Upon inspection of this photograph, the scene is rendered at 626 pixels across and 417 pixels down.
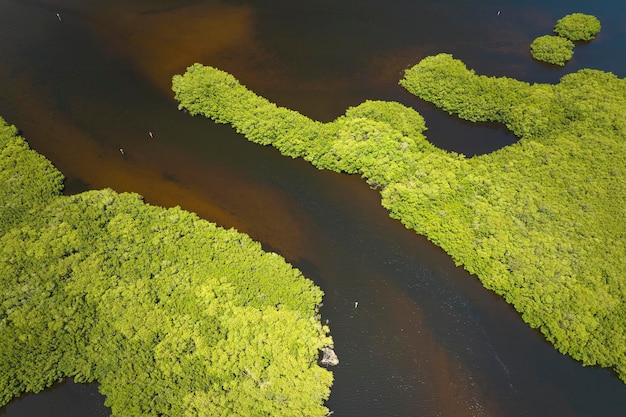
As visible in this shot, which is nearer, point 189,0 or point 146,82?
point 146,82

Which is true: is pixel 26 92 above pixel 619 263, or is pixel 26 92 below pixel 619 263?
above

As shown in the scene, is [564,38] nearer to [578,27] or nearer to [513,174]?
[578,27]

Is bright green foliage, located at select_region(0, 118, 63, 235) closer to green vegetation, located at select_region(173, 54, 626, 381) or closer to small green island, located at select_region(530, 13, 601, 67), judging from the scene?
green vegetation, located at select_region(173, 54, 626, 381)

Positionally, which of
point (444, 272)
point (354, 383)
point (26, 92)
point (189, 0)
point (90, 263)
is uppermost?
point (189, 0)

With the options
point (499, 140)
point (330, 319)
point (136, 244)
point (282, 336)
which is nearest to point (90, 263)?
point (136, 244)

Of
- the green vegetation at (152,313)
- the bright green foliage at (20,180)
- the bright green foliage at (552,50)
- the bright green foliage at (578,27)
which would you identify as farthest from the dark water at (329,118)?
the green vegetation at (152,313)

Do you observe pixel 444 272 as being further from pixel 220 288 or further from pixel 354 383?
pixel 220 288

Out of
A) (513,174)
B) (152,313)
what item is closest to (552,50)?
(513,174)

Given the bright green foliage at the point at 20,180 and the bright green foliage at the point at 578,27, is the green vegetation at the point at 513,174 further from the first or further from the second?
the bright green foliage at the point at 20,180
